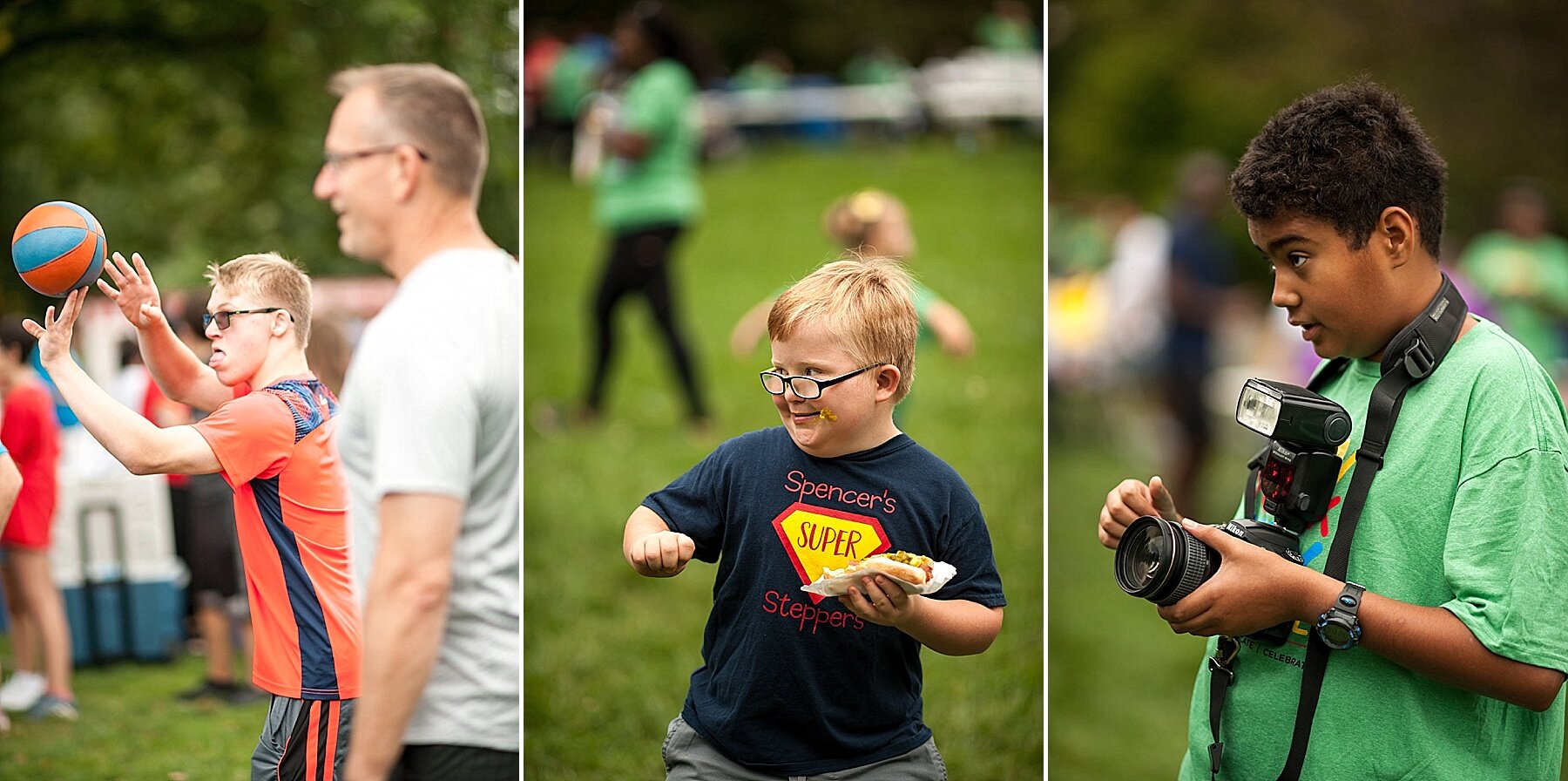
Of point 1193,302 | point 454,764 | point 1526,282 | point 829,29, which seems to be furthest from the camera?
point 829,29

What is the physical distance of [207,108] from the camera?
367cm

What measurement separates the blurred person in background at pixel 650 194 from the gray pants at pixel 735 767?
4.22 meters

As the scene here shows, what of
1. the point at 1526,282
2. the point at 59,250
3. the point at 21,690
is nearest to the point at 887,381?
the point at 59,250

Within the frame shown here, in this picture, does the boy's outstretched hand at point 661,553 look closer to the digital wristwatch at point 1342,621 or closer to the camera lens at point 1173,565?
the camera lens at point 1173,565

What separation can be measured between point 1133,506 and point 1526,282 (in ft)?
26.5

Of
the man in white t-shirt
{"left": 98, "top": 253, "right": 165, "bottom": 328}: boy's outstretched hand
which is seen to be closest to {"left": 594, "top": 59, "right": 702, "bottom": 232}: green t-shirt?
the man in white t-shirt

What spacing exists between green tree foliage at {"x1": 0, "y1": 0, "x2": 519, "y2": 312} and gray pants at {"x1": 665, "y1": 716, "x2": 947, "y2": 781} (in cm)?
126

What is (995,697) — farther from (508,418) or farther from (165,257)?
(165,257)

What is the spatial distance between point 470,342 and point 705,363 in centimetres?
510

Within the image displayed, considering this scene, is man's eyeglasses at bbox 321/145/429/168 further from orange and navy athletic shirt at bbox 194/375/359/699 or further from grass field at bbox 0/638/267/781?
grass field at bbox 0/638/267/781

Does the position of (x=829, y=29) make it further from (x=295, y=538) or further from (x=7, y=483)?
(x=295, y=538)

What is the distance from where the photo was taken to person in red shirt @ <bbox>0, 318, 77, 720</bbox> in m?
3.23

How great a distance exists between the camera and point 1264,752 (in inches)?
92.0

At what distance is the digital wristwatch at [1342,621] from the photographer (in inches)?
82.7
